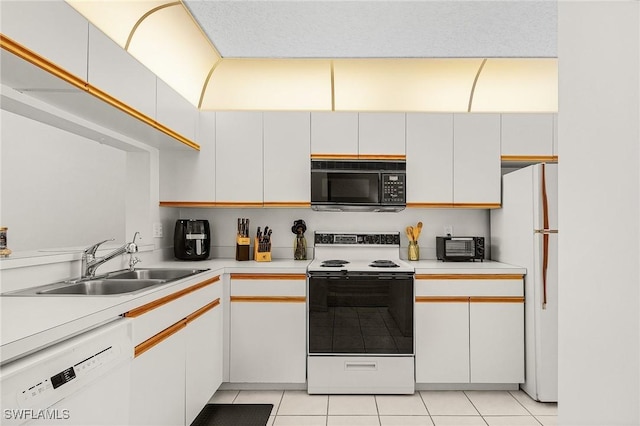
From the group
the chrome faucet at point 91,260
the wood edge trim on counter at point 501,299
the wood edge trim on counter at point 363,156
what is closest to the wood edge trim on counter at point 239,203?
the wood edge trim on counter at point 363,156

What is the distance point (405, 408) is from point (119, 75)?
2618 millimetres

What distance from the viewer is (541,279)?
2.74 m

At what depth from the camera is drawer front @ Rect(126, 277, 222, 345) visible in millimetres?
1697

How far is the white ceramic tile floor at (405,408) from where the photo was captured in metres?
2.49

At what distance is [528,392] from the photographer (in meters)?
2.84

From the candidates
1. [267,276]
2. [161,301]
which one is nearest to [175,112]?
[267,276]

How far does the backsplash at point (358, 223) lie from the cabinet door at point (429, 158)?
34cm

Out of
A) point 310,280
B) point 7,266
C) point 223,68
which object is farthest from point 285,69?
point 7,266

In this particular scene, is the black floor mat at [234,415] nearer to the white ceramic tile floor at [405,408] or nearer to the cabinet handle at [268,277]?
the white ceramic tile floor at [405,408]

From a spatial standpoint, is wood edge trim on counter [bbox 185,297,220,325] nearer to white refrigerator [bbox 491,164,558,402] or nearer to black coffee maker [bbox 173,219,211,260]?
black coffee maker [bbox 173,219,211,260]

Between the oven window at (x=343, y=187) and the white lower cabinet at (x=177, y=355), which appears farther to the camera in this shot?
the oven window at (x=343, y=187)

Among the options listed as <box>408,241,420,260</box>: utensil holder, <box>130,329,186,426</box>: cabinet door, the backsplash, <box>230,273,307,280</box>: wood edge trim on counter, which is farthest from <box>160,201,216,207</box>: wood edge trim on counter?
<box>408,241,420,260</box>: utensil holder

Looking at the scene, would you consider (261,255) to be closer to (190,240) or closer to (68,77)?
(190,240)

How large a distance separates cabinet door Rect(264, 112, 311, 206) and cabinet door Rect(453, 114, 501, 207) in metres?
1.21
